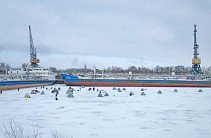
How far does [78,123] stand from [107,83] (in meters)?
32.1

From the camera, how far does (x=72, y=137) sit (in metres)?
7.51

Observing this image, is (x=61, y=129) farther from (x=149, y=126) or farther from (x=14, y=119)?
(x=149, y=126)

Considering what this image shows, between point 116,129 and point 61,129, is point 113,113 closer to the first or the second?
point 116,129

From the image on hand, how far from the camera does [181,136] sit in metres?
7.82

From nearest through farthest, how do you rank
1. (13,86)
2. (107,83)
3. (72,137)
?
(72,137) → (13,86) → (107,83)

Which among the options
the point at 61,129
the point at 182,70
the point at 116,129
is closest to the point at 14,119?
the point at 61,129

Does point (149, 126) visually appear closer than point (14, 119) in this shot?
Yes

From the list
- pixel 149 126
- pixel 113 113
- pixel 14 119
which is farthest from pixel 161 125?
pixel 14 119

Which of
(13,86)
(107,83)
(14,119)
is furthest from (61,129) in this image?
(107,83)

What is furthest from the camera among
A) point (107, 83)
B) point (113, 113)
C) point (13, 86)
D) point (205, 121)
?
point (107, 83)

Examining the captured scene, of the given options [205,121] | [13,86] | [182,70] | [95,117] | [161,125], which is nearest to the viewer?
[161,125]

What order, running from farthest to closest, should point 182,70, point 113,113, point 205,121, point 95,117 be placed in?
point 182,70 < point 113,113 < point 95,117 < point 205,121

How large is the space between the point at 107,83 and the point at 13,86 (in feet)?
60.9

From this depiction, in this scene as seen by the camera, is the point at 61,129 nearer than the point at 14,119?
Yes
